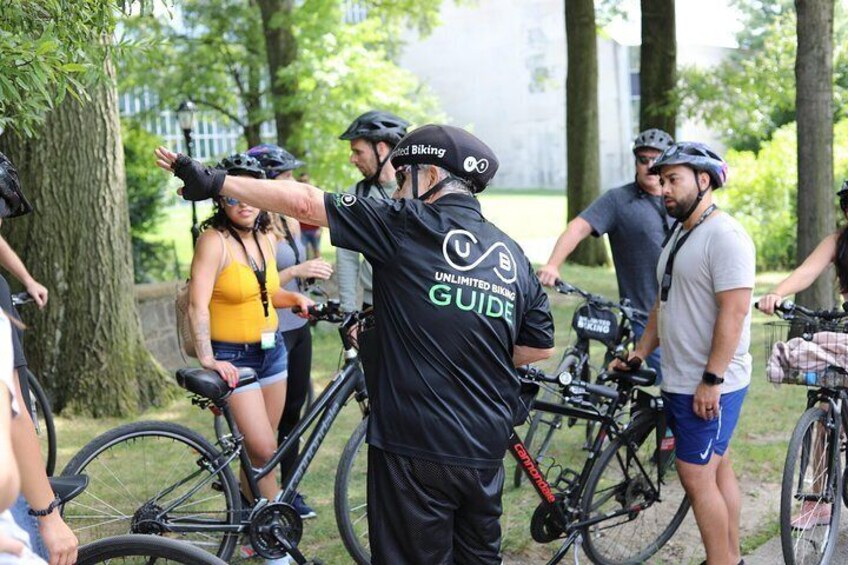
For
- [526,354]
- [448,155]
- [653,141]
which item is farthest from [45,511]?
[653,141]

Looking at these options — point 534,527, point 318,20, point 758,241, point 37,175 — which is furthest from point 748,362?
point 318,20

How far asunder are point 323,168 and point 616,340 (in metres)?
14.1

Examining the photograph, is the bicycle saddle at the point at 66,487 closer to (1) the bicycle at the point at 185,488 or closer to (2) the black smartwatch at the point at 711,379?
(1) the bicycle at the point at 185,488

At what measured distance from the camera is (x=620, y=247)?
22.5 ft

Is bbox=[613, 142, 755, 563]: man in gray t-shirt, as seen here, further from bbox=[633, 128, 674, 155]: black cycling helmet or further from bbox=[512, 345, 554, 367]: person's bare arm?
bbox=[633, 128, 674, 155]: black cycling helmet

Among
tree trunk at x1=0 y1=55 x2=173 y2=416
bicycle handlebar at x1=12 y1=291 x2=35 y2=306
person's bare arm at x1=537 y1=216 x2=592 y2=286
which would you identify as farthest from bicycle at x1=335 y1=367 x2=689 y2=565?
tree trunk at x1=0 y1=55 x2=173 y2=416

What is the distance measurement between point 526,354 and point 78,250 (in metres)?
5.42

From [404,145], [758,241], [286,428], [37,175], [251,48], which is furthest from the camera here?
[251,48]

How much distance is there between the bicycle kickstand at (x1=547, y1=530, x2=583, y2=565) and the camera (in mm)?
4938

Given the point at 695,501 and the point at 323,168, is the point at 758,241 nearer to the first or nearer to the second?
the point at 323,168

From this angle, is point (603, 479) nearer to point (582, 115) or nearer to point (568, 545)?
point (568, 545)

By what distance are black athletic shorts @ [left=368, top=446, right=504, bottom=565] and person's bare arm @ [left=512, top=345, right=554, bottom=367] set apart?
452 mm

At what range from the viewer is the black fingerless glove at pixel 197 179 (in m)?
3.29

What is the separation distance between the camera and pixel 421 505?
3.40 meters
